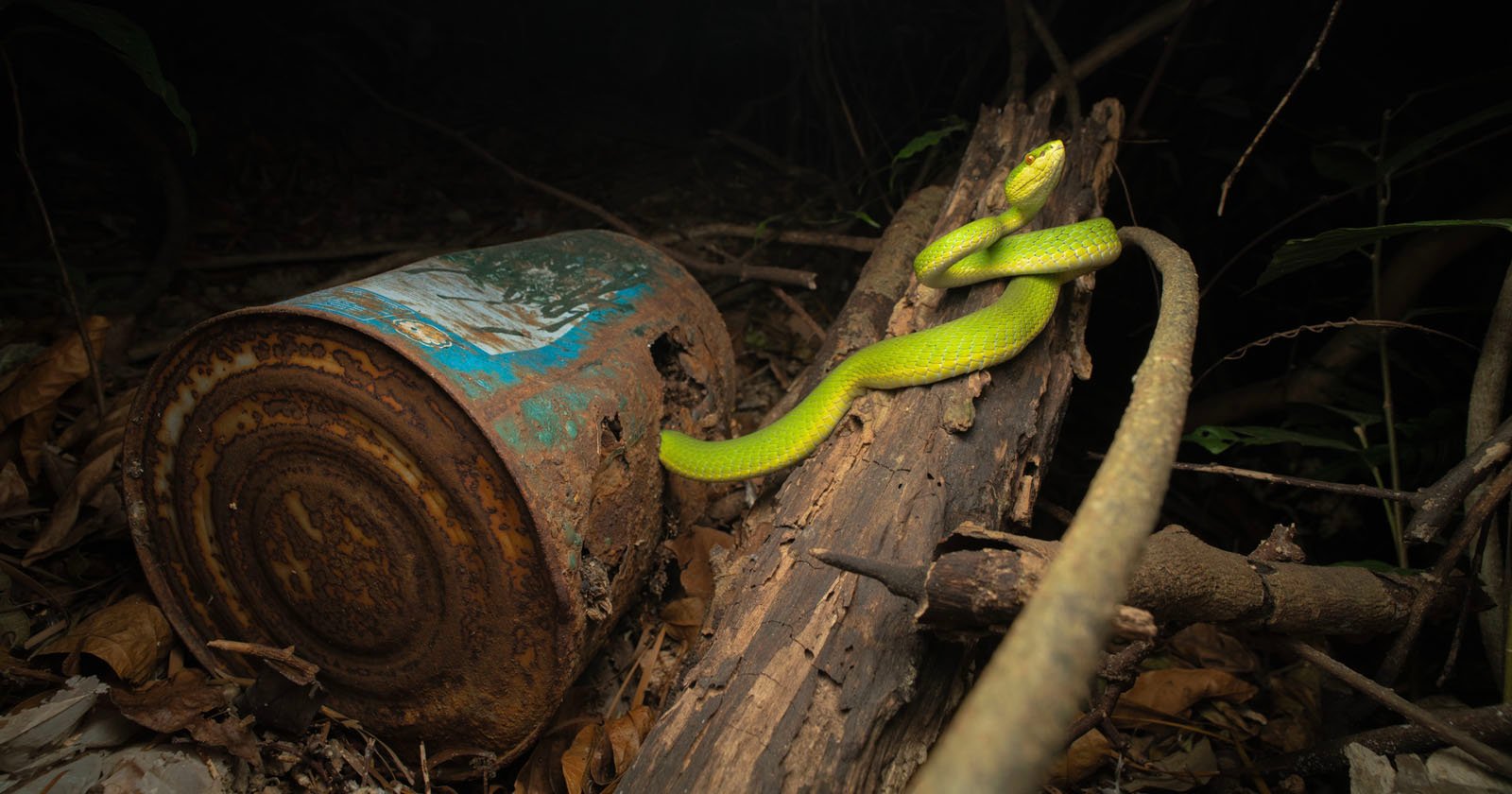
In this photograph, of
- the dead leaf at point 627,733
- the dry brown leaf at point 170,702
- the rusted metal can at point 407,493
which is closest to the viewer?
the rusted metal can at point 407,493

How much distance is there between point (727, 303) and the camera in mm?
4582

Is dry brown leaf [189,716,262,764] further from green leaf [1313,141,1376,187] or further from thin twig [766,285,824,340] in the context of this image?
green leaf [1313,141,1376,187]

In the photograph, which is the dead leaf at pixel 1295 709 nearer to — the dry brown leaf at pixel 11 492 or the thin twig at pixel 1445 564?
the thin twig at pixel 1445 564

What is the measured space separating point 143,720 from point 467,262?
1.56 metres

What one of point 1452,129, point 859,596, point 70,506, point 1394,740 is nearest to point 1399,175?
point 1452,129

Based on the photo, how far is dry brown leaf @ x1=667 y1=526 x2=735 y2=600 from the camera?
8.72 ft

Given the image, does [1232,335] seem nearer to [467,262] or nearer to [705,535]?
[705,535]

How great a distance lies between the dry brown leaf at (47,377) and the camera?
2605mm

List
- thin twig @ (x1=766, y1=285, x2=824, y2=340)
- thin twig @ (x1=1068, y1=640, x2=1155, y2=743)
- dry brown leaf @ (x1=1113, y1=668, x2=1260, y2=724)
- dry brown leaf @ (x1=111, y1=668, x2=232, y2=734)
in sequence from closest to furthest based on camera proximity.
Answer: thin twig @ (x1=1068, y1=640, x2=1155, y2=743) < dry brown leaf @ (x1=111, y1=668, x2=232, y2=734) < dry brown leaf @ (x1=1113, y1=668, x2=1260, y2=724) < thin twig @ (x1=766, y1=285, x2=824, y2=340)

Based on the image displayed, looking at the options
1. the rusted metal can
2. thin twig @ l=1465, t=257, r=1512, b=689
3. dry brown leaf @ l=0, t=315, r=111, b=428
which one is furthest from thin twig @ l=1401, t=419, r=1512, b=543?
dry brown leaf @ l=0, t=315, r=111, b=428

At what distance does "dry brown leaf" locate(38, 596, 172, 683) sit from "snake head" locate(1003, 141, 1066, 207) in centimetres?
307

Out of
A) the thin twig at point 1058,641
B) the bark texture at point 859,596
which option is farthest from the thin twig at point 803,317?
the thin twig at point 1058,641

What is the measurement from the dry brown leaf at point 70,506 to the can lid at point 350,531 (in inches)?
22.5

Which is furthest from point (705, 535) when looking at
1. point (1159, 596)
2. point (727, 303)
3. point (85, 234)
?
point (85, 234)
